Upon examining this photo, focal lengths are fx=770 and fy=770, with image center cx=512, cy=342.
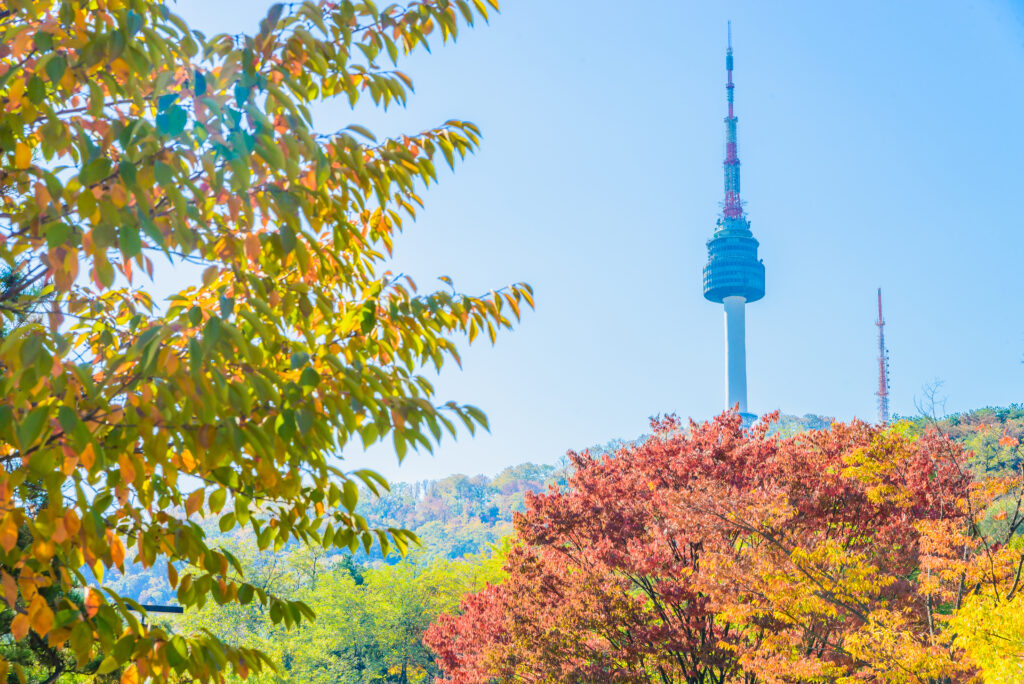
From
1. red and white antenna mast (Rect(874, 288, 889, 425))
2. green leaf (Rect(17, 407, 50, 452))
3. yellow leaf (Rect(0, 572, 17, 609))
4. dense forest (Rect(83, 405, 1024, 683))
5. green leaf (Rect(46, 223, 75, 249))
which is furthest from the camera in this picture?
red and white antenna mast (Rect(874, 288, 889, 425))

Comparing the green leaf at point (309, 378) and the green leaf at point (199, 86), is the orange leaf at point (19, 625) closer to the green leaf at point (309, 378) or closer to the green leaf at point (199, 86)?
the green leaf at point (309, 378)

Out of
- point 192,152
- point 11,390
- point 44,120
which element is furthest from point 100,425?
point 44,120

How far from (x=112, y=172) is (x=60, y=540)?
3.29 feet

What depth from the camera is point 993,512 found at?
2788cm

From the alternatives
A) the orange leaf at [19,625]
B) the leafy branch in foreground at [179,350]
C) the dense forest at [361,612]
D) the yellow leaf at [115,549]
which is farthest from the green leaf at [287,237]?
the dense forest at [361,612]

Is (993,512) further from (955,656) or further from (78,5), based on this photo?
(78,5)

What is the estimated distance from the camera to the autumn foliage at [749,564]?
10.1m

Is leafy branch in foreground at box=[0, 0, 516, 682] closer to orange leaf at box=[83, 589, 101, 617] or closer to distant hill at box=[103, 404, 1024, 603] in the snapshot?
orange leaf at box=[83, 589, 101, 617]

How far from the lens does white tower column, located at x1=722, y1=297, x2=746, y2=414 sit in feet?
356

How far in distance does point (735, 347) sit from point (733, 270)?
1160 centimetres

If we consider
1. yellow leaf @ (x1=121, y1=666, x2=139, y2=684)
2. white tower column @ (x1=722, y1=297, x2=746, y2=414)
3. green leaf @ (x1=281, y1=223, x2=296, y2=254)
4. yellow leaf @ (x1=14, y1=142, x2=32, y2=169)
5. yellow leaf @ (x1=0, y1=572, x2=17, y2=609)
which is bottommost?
yellow leaf @ (x1=121, y1=666, x2=139, y2=684)

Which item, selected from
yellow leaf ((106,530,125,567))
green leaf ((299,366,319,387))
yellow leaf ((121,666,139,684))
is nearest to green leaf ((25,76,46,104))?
green leaf ((299,366,319,387))

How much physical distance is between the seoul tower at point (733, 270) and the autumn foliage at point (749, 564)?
9127 centimetres

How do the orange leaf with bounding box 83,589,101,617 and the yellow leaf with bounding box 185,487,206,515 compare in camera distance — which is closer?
the orange leaf with bounding box 83,589,101,617
